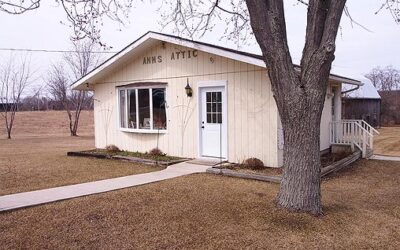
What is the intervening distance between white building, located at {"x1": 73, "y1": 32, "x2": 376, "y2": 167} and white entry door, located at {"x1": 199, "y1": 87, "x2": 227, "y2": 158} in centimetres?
3

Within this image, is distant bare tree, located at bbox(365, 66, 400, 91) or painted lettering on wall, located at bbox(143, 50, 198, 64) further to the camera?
distant bare tree, located at bbox(365, 66, 400, 91)

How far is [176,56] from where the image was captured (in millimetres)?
11547

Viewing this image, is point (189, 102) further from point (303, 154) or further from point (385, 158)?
point (385, 158)

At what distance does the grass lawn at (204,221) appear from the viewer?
4613mm

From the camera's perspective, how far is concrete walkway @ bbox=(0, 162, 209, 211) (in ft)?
21.1

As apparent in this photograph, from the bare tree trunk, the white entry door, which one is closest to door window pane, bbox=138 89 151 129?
the white entry door

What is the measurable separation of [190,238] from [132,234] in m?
0.79

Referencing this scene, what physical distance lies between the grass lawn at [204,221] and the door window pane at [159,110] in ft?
15.6

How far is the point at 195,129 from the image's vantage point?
11.1 m

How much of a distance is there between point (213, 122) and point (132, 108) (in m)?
3.47

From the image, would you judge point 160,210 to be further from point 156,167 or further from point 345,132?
point 345,132

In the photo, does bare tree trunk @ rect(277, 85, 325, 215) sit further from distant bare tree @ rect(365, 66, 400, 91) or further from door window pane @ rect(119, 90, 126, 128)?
distant bare tree @ rect(365, 66, 400, 91)

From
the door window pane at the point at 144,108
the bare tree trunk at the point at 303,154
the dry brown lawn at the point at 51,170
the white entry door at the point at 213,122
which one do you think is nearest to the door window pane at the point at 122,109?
the door window pane at the point at 144,108

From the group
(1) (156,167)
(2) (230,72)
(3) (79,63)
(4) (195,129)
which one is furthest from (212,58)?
(3) (79,63)
